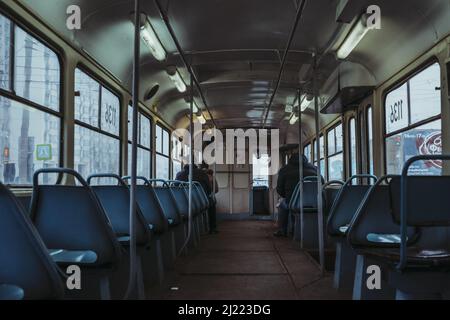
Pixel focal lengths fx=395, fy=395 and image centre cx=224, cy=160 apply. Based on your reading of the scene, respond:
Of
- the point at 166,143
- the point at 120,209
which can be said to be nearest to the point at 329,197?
the point at 120,209

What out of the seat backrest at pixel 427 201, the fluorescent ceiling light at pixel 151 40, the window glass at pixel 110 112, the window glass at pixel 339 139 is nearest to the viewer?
the seat backrest at pixel 427 201

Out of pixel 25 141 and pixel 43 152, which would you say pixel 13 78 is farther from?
pixel 43 152

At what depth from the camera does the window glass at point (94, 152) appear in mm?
3871

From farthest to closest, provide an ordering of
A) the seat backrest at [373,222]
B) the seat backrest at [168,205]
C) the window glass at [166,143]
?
the window glass at [166,143] → the seat backrest at [168,205] → the seat backrest at [373,222]

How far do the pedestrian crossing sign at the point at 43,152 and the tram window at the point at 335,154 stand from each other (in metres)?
5.27

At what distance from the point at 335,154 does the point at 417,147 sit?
141 inches

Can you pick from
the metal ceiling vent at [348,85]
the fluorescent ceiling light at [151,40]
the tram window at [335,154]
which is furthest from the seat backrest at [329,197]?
the fluorescent ceiling light at [151,40]

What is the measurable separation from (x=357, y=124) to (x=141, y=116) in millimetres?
3412

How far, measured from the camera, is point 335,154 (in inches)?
305

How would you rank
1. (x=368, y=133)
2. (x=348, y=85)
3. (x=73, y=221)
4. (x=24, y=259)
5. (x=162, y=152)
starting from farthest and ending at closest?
(x=162, y=152)
(x=368, y=133)
(x=348, y=85)
(x=73, y=221)
(x=24, y=259)

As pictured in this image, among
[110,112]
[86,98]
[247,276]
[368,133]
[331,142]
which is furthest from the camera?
[331,142]

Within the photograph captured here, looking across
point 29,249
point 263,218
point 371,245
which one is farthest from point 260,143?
point 29,249

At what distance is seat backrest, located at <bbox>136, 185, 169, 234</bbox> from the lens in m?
3.26

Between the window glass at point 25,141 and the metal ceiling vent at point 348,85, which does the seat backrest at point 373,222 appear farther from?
the metal ceiling vent at point 348,85
